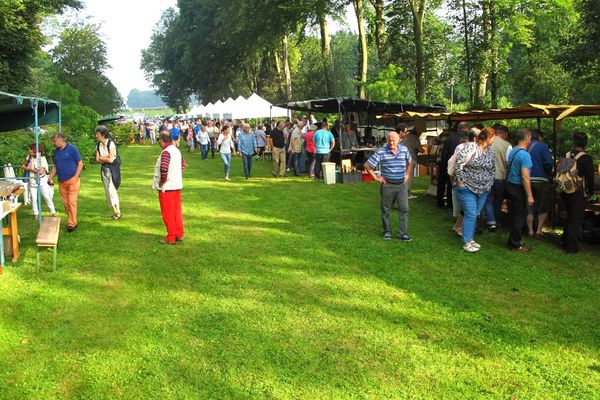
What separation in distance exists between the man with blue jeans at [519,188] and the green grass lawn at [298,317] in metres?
0.31

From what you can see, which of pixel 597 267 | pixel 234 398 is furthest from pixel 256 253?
pixel 597 267

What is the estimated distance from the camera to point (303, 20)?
106 feet

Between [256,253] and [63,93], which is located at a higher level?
[63,93]

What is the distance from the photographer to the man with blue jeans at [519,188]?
737 centimetres

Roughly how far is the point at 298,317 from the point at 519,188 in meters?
4.04

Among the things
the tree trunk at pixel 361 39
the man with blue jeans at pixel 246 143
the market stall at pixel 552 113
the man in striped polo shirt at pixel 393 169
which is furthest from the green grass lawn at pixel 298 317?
the tree trunk at pixel 361 39

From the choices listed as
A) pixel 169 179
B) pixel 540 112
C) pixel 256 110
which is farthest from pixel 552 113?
pixel 256 110

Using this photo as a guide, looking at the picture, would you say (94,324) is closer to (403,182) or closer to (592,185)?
(403,182)

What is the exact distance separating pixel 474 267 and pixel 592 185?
208 cm

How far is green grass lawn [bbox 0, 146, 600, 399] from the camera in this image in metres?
4.00

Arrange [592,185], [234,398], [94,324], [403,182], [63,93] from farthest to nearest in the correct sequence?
[63,93] < [403,182] < [592,185] < [94,324] < [234,398]

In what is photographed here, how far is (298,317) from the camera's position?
17.1ft

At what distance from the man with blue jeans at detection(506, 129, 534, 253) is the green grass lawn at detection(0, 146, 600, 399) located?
1.00 ft

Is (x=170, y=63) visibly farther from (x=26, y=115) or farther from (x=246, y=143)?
(x=26, y=115)
